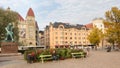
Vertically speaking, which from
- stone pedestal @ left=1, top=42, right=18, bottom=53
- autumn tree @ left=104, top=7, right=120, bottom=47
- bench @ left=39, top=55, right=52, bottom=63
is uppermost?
autumn tree @ left=104, top=7, right=120, bottom=47

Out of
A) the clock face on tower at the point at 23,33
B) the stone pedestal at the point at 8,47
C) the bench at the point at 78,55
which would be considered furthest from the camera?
the clock face on tower at the point at 23,33

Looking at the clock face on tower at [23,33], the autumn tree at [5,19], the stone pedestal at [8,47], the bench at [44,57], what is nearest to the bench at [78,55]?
the bench at [44,57]

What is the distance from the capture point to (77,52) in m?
27.0

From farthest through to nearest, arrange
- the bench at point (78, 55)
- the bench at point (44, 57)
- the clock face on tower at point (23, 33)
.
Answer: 1. the clock face on tower at point (23, 33)
2. the bench at point (78, 55)
3. the bench at point (44, 57)

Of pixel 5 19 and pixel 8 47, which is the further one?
Answer: pixel 5 19

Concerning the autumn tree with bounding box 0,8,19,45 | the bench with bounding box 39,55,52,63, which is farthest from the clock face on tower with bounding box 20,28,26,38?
the bench with bounding box 39,55,52,63

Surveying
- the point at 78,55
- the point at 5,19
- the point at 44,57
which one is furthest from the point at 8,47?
the point at 44,57

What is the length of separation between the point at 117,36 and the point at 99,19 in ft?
241

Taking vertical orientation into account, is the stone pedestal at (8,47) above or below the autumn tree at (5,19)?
below

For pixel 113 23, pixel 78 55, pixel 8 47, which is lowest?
pixel 78 55

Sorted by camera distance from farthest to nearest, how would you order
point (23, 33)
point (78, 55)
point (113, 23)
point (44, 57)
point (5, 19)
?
point (23, 33) < point (5, 19) < point (113, 23) < point (78, 55) < point (44, 57)

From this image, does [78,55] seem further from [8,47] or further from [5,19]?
[5,19]

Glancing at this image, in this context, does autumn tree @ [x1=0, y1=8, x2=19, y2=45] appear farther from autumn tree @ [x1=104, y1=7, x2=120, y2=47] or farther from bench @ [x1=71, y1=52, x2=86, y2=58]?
bench @ [x1=71, y1=52, x2=86, y2=58]

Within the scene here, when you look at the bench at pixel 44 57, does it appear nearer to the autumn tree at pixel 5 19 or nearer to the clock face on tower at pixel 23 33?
the autumn tree at pixel 5 19
